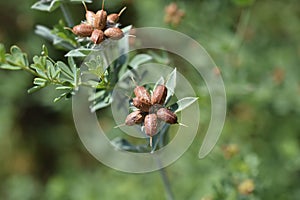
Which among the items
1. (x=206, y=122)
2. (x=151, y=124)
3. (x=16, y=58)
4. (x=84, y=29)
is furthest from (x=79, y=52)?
(x=206, y=122)

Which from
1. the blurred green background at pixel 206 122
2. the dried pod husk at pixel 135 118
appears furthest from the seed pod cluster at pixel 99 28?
the blurred green background at pixel 206 122

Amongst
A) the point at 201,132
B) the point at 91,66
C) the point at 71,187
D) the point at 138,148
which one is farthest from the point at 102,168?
the point at 91,66

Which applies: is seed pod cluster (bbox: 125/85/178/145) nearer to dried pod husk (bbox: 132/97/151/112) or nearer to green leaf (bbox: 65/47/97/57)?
dried pod husk (bbox: 132/97/151/112)

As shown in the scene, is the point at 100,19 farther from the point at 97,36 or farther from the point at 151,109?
the point at 151,109

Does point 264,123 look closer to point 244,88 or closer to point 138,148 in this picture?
point 244,88

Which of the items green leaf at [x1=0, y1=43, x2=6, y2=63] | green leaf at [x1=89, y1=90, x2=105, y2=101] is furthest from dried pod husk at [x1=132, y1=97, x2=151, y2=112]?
green leaf at [x1=0, y1=43, x2=6, y2=63]
